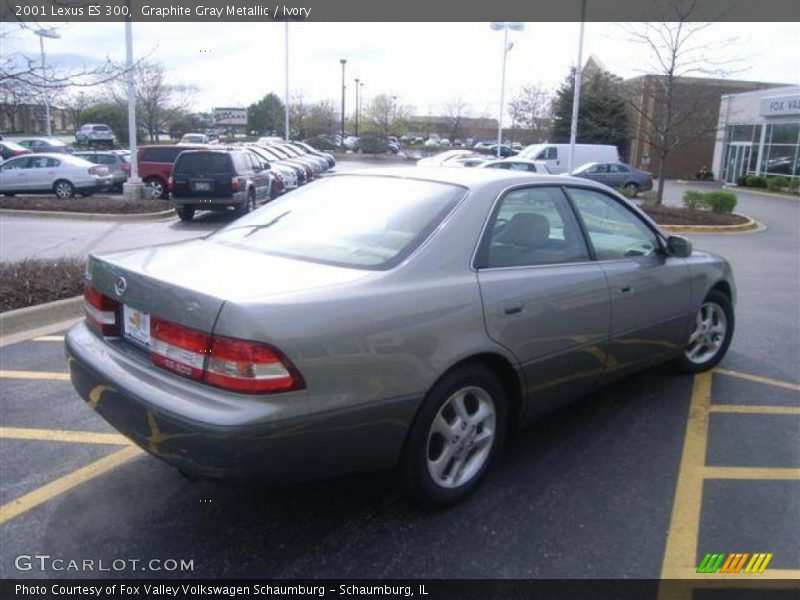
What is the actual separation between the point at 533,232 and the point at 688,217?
50.8ft

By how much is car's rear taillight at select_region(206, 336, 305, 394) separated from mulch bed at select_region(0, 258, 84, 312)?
4.74 metres

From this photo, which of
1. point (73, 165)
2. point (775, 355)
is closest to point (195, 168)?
point (73, 165)

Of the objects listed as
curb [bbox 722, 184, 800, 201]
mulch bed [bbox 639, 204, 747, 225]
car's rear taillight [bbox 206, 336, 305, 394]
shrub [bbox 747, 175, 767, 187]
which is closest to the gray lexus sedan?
car's rear taillight [bbox 206, 336, 305, 394]

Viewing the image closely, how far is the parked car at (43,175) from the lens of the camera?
1955 centimetres

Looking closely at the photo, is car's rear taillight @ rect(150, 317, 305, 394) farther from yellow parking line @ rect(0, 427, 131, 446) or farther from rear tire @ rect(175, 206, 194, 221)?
rear tire @ rect(175, 206, 194, 221)

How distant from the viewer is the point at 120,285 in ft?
9.77

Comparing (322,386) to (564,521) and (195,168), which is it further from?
(195,168)

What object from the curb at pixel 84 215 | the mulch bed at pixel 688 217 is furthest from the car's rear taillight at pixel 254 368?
the mulch bed at pixel 688 217

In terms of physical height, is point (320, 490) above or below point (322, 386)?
below

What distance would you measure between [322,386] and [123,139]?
186ft

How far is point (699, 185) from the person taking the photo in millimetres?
38531

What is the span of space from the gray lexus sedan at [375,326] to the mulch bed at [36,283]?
3.59m

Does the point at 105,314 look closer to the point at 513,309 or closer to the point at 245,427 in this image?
the point at 245,427

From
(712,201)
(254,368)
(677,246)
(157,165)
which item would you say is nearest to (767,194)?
(712,201)
